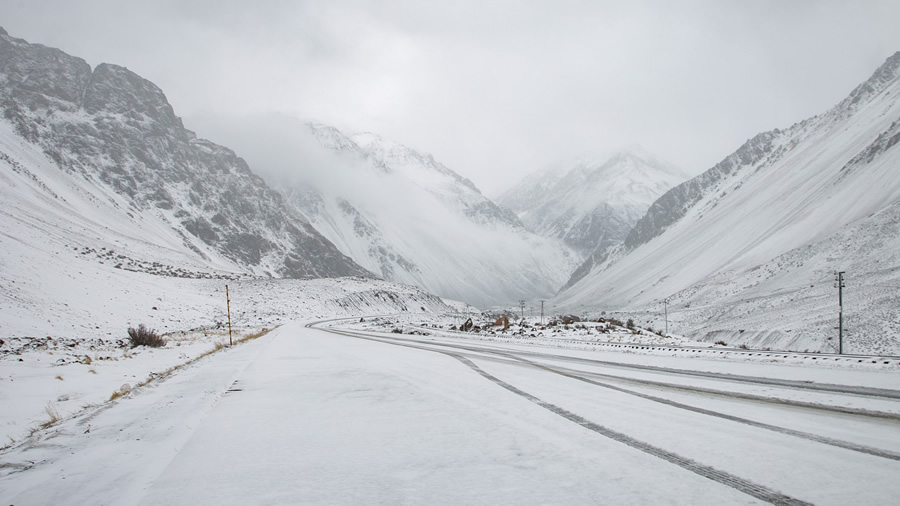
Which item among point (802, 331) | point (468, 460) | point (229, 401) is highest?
point (468, 460)

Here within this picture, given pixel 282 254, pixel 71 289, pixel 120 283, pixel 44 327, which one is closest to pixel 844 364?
pixel 44 327

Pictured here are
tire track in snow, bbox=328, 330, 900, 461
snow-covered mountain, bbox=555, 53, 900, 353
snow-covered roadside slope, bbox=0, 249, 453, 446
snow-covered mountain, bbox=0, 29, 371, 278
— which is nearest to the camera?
tire track in snow, bbox=328, 330, 900, 461

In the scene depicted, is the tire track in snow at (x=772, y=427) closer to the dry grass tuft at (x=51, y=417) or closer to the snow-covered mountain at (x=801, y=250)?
the dry grass tuft at (x=51, y=417)

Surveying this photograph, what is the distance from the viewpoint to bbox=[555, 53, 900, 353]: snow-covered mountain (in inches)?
2195

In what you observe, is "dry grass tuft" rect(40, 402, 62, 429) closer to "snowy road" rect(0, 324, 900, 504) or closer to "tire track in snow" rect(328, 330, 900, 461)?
"snowy road" rect(0, 324, 900, 504)

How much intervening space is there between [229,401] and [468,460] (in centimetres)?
500

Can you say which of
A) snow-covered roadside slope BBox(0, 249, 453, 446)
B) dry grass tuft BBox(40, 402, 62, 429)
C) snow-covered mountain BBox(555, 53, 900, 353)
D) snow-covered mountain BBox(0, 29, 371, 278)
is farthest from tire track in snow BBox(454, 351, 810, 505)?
snow-covered mountain BBox(0, 29, 371, 278)

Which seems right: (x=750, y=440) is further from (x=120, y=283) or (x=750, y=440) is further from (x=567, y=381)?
(x=120, y=283)

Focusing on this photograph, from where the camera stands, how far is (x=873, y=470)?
3.52m

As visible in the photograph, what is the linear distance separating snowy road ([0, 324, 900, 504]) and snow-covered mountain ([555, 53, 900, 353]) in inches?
1876

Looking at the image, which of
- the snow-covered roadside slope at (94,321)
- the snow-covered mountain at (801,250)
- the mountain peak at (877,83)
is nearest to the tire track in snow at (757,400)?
the snow-covered roadside slope at (94,321)

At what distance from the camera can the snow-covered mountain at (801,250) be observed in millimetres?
55750

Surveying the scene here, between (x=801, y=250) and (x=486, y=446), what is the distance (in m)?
114

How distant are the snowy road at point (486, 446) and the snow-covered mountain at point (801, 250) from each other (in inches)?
1876
